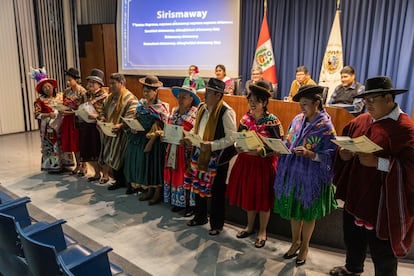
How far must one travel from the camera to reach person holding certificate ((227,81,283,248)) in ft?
9.20

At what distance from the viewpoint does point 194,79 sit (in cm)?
625

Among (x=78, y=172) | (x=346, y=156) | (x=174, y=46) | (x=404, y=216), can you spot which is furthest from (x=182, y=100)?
(x=174, y=46)

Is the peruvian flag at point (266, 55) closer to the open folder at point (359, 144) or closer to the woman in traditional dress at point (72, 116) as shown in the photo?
the woman in traditional dress at point (72, 116)

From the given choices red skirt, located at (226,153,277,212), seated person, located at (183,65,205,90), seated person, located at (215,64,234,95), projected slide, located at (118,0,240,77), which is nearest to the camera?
red skirt, located at (226,153,277,212)

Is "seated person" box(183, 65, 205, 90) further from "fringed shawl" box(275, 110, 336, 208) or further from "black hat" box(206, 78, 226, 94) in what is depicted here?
"fringed shawl" box(275, 110, 336, 208)

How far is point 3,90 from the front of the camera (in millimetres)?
7582

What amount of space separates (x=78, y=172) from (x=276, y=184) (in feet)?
10.5

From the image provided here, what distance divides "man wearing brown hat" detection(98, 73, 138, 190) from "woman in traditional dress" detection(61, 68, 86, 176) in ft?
1.78

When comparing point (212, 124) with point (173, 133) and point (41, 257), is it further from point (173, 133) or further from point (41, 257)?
point (41, 257)

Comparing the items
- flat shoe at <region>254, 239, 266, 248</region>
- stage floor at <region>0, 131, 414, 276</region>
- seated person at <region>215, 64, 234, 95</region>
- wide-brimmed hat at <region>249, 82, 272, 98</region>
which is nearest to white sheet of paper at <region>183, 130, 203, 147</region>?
wide-brimmed hat at <region>249, 82, 272, 98</region>

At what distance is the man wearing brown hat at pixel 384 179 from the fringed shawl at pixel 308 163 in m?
0.15

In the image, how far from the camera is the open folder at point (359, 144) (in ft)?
6.70

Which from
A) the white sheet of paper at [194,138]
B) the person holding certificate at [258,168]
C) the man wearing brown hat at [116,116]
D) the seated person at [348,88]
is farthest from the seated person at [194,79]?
the person holding certificate at [258,168]

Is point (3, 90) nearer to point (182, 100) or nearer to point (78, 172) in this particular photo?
point (78, 172)
